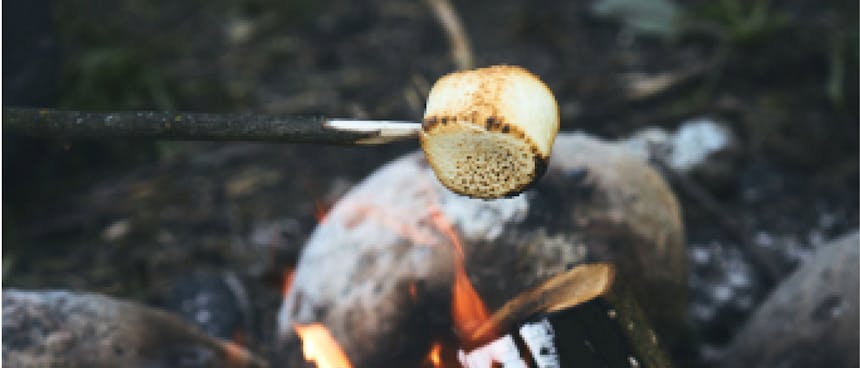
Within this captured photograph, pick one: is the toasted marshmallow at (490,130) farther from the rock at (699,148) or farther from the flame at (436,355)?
the rock at (699,148)

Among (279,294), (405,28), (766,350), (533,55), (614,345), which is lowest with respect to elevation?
(766,350)

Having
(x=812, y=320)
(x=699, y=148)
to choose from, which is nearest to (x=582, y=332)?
(x=812, y=320)

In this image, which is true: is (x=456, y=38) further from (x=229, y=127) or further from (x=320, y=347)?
(x=229, y=127)

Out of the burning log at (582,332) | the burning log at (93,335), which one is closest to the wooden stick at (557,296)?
the burning log at (582,332)

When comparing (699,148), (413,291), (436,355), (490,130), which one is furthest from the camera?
(699,148)

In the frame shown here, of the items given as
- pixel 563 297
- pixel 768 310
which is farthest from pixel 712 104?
pixel 563 297

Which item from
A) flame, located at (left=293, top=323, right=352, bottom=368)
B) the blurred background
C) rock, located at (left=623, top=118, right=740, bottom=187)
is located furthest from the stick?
rock, located at (left=623, top=118, right=740, bottom=187)

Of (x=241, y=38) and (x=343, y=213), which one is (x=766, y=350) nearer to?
(x=343, y=213)
